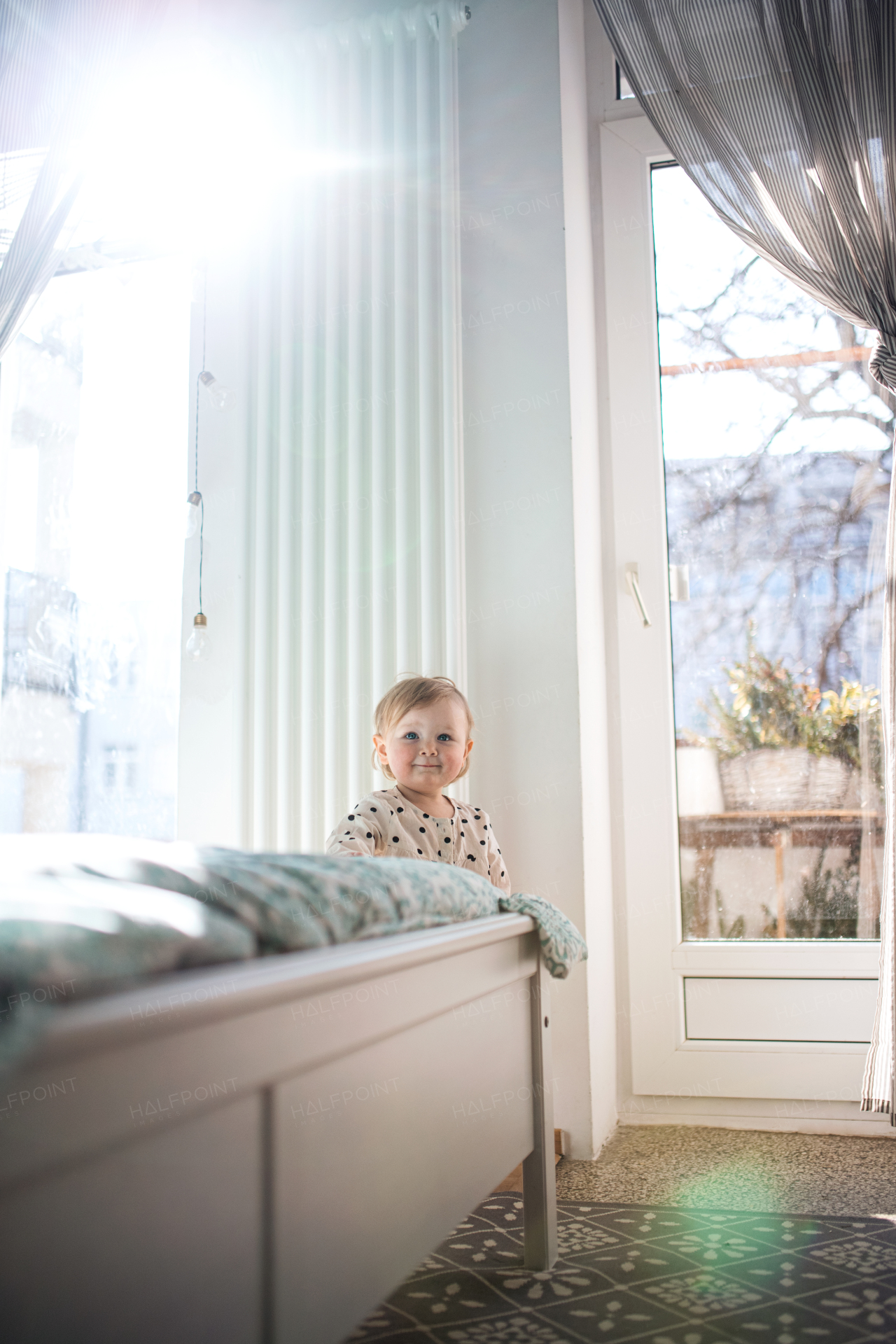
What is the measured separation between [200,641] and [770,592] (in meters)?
1.15

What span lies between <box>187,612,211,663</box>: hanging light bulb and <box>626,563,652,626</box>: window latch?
86cm

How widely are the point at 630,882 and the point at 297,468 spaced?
1.07 m

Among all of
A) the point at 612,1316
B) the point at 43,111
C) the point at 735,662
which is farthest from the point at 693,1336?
the point at 43,111

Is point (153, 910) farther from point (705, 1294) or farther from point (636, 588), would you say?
point (636, 588)

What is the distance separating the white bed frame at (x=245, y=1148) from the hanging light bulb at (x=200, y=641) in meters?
1.19

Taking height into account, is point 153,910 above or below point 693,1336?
above

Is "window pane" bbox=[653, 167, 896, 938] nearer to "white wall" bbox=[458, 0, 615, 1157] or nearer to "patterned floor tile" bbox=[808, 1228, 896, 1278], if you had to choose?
"white wall" bbox=[458, 0, 615, 1157]

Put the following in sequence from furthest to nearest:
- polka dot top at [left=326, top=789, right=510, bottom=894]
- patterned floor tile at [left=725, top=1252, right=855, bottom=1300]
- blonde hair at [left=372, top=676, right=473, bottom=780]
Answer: blonde hair at [left=372, top=676, right=473, bottom=780], polka dot top at [left=326, top=789, right=510, bottom=894], patterned floor tile at [left=725, top=1252, right=855, bottom=1300]

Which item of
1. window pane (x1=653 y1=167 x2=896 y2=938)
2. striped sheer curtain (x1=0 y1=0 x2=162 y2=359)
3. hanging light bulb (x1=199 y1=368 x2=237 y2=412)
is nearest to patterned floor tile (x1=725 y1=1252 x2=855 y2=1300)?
window pane (x1=653 y1=167 x2=896 y2=938)

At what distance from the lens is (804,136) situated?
176cm

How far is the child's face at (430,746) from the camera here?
168 centimetres

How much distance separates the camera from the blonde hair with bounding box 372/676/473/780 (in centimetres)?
171

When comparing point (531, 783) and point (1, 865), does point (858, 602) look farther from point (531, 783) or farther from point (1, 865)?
point (1, 865)

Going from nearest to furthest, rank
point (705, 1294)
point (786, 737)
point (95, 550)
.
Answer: point (705, 1294) → point (786, 737) → point (95, 550)
